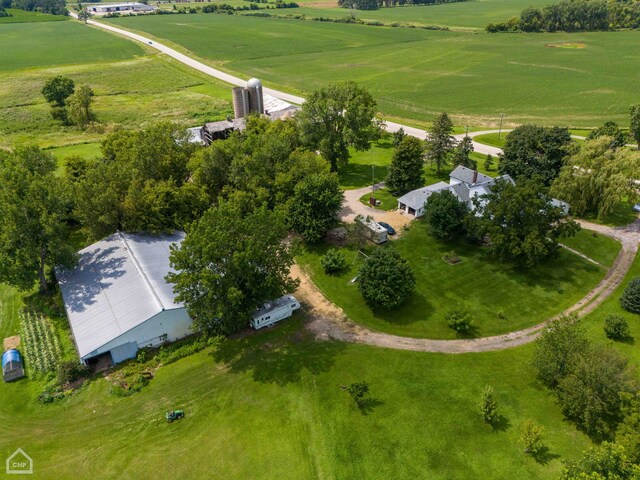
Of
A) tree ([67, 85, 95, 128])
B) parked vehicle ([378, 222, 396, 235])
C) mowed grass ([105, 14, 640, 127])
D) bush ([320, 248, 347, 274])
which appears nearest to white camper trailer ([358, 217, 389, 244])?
parked vehicle ([378, 222, 396, 235])

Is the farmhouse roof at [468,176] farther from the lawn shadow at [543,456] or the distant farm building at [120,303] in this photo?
the distant farm building at [120,303]

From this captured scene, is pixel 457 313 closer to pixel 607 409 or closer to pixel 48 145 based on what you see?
pixel 607 409

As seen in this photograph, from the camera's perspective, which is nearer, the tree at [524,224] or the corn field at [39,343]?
the corn field at [39,343]

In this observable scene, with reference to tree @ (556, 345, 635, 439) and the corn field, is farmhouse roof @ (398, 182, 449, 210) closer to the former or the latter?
tree @ (556, 345, 635, 439)

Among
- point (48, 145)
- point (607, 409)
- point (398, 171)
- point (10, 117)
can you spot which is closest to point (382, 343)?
point (607, 409)

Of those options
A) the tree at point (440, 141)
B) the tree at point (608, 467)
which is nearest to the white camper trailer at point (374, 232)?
the tree at point (440, 141)

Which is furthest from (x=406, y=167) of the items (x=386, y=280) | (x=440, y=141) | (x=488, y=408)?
(x=488, y=408)
